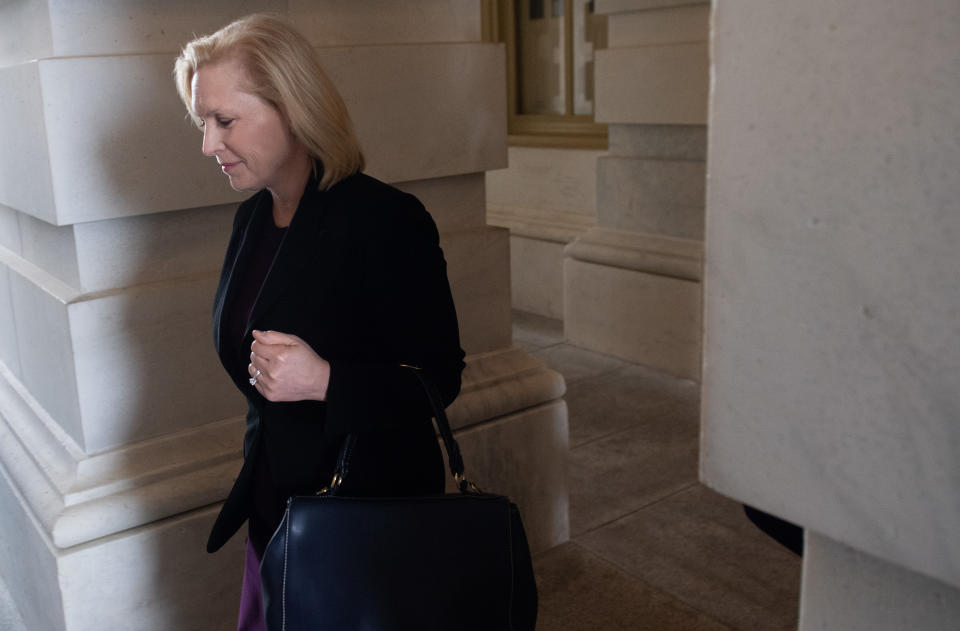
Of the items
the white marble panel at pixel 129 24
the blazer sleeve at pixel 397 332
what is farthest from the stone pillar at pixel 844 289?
the white marble panel at pixel 129 24

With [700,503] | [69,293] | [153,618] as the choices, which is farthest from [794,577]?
[69,293]

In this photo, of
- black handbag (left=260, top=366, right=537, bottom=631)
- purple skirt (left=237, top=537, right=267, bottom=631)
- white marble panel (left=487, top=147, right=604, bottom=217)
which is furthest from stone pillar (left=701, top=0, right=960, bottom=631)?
white marble panel (left=487, top=147, right=604, bottom=217)

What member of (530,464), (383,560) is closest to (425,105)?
(530,464)

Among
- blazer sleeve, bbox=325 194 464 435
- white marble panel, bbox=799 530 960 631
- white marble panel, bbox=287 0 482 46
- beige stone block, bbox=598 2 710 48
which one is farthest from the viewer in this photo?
beige stone block, bbox=598 2 710 48

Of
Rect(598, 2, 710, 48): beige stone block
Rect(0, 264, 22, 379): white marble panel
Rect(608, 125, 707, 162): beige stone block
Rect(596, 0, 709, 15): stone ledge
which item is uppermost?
Rect(596, 0, 709, 15): stone ledge

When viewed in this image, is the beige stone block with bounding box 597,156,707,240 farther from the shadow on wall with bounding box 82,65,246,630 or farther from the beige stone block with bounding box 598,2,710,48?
the shadow on wall with bounding box 82,65,246,630

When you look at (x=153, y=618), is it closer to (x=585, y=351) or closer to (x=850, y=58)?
(x=850, y=58)

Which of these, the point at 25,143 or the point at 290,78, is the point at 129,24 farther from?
the point at 290,78

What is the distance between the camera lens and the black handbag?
161 centimetres

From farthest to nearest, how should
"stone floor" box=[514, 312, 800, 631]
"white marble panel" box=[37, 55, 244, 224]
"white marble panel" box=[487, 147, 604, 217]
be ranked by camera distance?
1. "white marble panel" box=[487, 147, 604, 217]
2. "stone floor" box=[514, 312, 800, 631]
3. "white marble panel" box=[37, 55, 244, 224]

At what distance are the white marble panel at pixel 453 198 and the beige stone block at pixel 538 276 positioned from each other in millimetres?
3541

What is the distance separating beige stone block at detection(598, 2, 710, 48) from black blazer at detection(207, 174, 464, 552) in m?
3.70

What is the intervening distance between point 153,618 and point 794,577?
6.77ft

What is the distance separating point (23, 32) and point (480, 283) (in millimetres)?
1611
